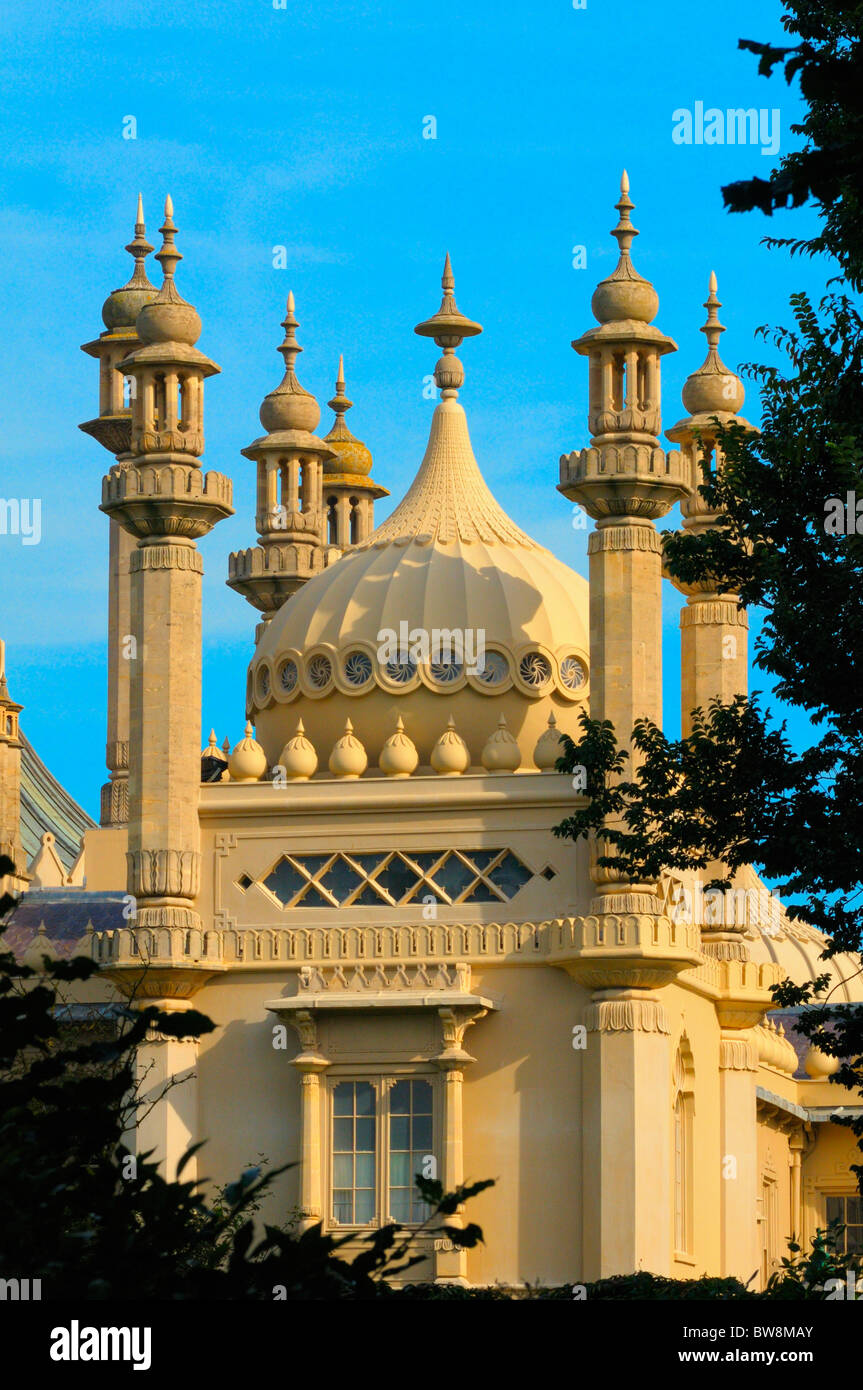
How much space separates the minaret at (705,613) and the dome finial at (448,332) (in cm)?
371

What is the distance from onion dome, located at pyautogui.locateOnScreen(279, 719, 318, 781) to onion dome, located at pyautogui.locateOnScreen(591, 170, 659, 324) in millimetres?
7769

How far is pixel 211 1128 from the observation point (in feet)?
119

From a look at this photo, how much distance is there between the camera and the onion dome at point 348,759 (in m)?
37.6

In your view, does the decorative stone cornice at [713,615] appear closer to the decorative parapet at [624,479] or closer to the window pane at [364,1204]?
the decorative parapet at [624,479]

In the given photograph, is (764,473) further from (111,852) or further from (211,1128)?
(111,852)

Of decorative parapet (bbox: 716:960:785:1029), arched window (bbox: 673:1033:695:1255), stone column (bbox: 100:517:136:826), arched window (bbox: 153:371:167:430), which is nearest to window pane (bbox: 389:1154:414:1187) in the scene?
arched window (bbox: 673:1033:695:1255)

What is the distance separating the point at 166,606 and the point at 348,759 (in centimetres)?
354

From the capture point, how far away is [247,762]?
38.2 metres

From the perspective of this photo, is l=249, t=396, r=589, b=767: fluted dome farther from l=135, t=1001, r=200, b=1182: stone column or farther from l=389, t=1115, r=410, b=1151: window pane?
l=389, t=1115, r=410, b=1151: window pane

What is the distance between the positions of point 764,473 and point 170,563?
56.3ft

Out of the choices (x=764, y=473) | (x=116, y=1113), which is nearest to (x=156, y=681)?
(x=764, y=473)

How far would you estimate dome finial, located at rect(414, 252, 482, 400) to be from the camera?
42000mm

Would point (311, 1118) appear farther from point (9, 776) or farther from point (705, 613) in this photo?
point (9, 776)
